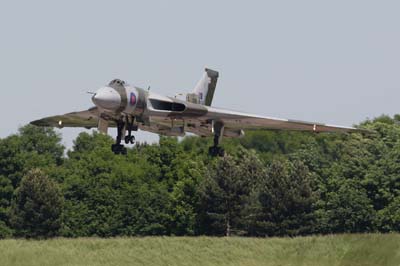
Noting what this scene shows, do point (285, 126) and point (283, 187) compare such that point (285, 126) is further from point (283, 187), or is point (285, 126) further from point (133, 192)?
point (133, 192)

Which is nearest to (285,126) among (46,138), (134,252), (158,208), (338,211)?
(134,252)

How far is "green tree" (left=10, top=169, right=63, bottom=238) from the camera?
9981 centimetres

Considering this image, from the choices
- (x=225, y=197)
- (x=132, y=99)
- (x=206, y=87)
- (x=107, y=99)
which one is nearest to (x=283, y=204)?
(x=225, y=197)

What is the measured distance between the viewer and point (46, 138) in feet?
428

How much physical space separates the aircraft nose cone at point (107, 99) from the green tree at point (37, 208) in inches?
2075

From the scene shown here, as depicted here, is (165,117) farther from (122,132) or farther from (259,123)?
(259,123)

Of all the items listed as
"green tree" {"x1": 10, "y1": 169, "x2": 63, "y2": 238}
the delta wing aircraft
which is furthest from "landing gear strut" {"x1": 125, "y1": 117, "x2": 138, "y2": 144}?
"green tree" {"x1": 10, "y1": 169, "x2": 63, "y2": 238}

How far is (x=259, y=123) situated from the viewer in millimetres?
55000

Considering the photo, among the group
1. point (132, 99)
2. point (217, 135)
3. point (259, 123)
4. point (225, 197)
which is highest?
point (132, 99)

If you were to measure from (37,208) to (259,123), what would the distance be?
49058 mm

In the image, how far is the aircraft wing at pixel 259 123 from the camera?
174 feet

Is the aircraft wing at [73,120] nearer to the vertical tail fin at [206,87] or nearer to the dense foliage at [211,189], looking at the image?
the vertical tail fin at [206,87]

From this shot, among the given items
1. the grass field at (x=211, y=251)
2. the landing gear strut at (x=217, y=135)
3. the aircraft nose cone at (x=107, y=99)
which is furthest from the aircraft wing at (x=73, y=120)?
the grass field at (x=211, y=251)

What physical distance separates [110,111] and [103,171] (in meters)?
64.5
